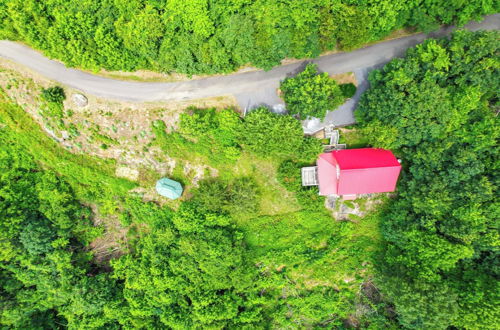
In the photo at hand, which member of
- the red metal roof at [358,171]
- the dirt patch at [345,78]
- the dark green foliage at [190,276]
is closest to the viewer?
the red metal roof at [358,171]

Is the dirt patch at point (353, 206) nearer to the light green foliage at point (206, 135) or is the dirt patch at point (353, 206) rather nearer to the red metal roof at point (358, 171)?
the red metal roof at point (358, 171)

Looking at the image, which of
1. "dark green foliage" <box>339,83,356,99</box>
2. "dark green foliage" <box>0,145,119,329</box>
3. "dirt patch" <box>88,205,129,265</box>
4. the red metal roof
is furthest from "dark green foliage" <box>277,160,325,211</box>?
"dark green foliage" <box>0,145,119,329</box>

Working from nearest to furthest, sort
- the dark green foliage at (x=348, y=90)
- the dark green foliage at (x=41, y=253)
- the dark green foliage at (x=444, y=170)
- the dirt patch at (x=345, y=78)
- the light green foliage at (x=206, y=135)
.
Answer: the dark green foliage at (x=444, y=170), the dark green foliage at (x=348, y=90), the light green foliage at (x=206, y=135), the dirt patch at (x=345, y=78), the dark green foliage at (x=41, y=253)

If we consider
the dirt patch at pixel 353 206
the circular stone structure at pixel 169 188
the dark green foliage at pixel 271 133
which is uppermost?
the dark green foliage at pixel 271 133

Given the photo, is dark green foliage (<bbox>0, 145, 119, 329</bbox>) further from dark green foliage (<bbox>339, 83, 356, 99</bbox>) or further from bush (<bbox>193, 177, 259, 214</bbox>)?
dark green foliage (<bbox>339, 83, 356, 99</bbox>)

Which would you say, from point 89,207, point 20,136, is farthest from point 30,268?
point 20,136

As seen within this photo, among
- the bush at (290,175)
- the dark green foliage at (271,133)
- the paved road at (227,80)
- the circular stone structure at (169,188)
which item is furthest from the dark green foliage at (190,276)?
the paved road at (227,80)

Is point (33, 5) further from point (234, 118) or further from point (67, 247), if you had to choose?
point (67, 247)
